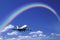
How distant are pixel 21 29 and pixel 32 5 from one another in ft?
3.13

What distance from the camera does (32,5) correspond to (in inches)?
308

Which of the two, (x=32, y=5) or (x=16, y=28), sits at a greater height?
(x=32, y=5)

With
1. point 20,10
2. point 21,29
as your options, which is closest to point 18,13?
point 20,10

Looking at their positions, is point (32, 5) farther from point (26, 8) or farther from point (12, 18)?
point (12, 18)

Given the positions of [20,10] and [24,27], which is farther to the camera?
[20,10]

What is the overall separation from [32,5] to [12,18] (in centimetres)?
82

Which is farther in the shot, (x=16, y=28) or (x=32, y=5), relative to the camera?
(x=32, y=5)

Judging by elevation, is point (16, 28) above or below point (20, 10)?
below

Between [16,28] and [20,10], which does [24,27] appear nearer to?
[16,28]

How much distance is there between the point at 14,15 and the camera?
7.66 m

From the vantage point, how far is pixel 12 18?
7.58 m

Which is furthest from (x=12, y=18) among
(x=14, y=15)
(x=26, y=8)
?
(x=26, y=8)

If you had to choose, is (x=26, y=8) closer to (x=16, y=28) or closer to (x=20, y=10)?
(x=20, y=10)

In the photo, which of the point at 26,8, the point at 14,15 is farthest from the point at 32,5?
the point at 14,15
